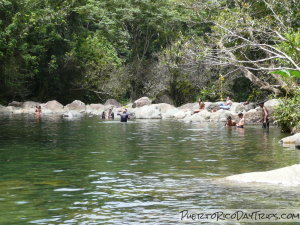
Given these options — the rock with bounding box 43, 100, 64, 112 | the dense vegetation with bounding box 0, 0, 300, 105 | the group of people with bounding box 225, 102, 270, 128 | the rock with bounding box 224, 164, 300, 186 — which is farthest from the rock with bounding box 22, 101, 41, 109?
the rock with bounding box 224, 164, 300, 186

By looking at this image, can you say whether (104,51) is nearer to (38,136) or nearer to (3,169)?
(38,136)

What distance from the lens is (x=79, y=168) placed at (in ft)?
48.7

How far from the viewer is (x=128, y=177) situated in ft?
43.7

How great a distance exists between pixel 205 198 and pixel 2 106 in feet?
141

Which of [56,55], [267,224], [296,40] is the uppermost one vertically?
[56,55]

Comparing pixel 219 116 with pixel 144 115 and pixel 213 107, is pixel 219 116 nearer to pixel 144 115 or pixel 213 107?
pixel 213 107

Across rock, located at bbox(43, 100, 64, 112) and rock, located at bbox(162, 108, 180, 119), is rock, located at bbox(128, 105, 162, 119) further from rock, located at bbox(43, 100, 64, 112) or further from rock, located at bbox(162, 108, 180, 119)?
rock, located at bbox(43, 100, 64, 112)

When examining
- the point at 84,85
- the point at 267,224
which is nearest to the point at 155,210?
Answer: the point at 267,224

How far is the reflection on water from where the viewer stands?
966 cm

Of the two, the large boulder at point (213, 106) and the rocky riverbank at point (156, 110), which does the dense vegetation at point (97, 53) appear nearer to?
the rocky riverbank at point (156, 110)

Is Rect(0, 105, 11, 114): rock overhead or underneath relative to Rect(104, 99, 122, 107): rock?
underneath

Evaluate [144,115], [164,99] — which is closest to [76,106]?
[164,99]

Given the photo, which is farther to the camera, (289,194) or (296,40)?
(296,40)

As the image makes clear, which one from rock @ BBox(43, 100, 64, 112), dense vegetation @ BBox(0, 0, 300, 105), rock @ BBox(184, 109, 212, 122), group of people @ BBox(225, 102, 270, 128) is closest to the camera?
group of people @ BBox(225, 102, 270, 128)
